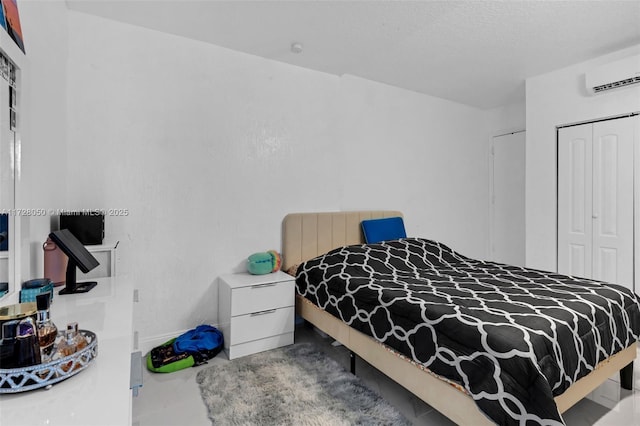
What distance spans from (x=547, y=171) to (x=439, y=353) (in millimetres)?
2927

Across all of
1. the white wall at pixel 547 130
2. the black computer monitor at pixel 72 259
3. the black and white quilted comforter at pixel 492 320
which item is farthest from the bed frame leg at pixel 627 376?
the black computer monitor at pixel 72 259

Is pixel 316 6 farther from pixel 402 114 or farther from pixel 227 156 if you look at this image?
pixel 402 114

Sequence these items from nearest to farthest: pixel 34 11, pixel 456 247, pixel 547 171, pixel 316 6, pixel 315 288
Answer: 1. pixel 34 11
2. pixel 316 6
3. pixel 315 288
4. pixel 547 171
5. pixel 456 247

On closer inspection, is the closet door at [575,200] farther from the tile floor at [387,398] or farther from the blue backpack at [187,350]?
the blue backpack at [187,350]

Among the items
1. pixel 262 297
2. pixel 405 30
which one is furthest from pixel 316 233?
pixel 405 30

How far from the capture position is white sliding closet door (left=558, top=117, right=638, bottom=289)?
117 inches

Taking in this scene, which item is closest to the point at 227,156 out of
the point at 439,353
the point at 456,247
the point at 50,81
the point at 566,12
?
the point at 50,81

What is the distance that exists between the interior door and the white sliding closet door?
32.6 inches

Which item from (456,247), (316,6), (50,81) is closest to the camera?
(50,81)

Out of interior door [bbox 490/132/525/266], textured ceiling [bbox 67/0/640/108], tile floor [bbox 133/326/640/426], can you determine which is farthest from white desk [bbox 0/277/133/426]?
interior door [bbox 490/132/525/266]

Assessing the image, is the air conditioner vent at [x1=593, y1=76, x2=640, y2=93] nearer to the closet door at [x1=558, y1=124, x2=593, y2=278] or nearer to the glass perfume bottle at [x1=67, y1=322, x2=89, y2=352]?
the closet door at [x1=558, y1=124, x2=593, y2=278]

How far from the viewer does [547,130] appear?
3.47 metres

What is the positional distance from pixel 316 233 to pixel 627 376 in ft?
7.83

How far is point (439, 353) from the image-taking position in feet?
5.14
